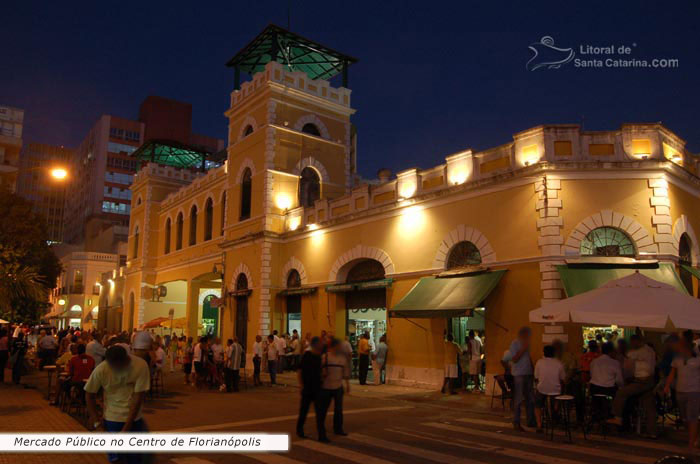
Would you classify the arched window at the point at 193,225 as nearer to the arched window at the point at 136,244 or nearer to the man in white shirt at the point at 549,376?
the arched window at the point at 136,244

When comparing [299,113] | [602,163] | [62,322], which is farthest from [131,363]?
[62,322]

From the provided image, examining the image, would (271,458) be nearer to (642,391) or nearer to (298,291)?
(642,391)

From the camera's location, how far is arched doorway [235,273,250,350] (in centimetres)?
2498

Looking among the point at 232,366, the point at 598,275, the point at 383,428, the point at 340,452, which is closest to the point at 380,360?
the point at 232,366

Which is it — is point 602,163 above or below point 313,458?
above

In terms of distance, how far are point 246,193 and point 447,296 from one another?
45.7 feet

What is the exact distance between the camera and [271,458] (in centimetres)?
784

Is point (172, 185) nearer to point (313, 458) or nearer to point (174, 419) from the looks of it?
point (174, 419)

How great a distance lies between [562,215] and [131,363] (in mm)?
12135

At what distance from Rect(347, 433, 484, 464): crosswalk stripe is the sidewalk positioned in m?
3.93

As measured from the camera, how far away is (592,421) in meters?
10.0

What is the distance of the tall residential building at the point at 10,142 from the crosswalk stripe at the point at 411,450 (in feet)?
119

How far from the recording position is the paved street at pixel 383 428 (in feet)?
26.0

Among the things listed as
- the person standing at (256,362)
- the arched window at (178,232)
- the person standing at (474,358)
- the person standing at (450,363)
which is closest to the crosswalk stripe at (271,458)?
the person standing at (450,363)
